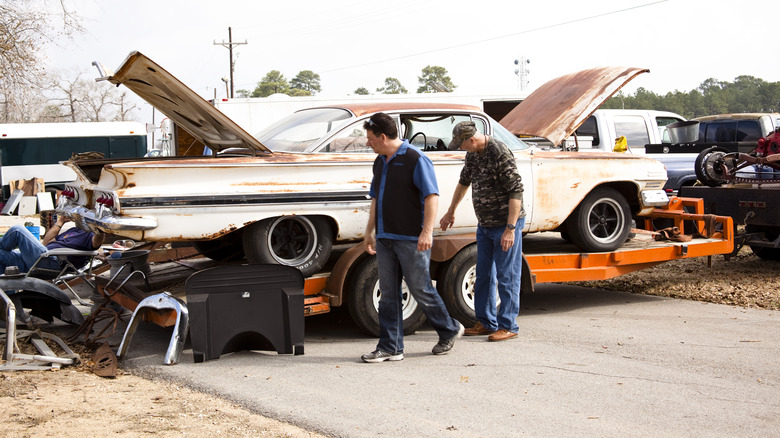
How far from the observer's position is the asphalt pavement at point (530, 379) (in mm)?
4305

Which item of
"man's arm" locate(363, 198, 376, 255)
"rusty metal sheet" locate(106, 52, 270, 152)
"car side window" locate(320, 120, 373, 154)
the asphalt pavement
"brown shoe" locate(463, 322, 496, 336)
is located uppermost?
"rusty metal sheet" locate(106, 52, 270, 152)

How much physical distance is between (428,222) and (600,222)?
2922 millimetres

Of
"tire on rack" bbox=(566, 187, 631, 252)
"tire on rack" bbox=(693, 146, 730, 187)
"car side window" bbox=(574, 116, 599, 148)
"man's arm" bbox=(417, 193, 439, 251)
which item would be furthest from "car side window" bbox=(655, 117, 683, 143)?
"man's arm" bbox=(417, 193, 439, 251)

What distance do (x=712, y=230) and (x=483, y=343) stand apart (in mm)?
3682

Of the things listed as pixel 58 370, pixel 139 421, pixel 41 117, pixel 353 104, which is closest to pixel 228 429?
pixel 139 421

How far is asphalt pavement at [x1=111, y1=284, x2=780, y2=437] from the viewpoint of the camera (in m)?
4.30

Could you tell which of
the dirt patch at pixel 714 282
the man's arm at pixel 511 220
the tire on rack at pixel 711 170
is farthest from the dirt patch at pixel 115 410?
the tire on rack at pixel 711 170

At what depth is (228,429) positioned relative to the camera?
165 inches

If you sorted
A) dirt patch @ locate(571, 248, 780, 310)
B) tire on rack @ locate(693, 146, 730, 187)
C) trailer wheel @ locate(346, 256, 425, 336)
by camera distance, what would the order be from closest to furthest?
trailer wheel @ locate(346, 256, 425, 336) < dirt patch @ locate(571, 248, 780, 310) < tire on rack @ locate(693, 146, 730, 187)

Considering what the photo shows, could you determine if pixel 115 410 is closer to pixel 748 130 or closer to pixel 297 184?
pixel 297 184

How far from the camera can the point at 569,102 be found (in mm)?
7754

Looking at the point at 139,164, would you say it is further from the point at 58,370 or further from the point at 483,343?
the point at 483,343

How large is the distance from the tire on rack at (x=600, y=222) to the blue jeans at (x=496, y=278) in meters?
1.50

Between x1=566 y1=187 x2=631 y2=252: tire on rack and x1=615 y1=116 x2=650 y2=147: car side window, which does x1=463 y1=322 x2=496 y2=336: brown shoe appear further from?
x1=615 y1=116 x2=650 y2=147: car side window
